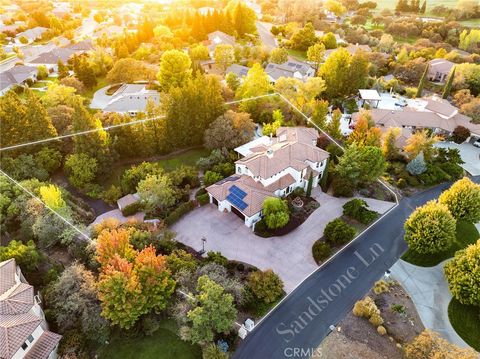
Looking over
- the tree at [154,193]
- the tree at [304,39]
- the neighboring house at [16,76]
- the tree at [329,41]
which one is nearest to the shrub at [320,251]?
the tree at [154,193]

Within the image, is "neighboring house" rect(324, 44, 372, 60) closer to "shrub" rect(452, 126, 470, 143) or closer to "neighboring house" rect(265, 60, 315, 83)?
"neighboring house" rect(265, 60, 315, 83)

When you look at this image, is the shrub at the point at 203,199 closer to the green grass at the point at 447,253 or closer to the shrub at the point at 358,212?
the shrub at the point at 358,212

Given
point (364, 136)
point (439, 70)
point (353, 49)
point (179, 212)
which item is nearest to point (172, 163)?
point (179, 212)

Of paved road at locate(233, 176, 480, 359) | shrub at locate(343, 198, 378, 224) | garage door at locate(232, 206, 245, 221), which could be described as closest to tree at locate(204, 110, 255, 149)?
garage door at locate(232, 206, 245, 221)

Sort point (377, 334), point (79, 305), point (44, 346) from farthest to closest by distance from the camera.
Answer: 1. point (377, 334)
2. point (79, 305)
3. point (44, 346)

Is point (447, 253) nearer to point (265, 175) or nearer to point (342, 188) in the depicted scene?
point (342, 188)

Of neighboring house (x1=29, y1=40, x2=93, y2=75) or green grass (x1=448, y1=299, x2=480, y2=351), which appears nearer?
green grass (x1=448, y1=299, x2=480, y2=351)
